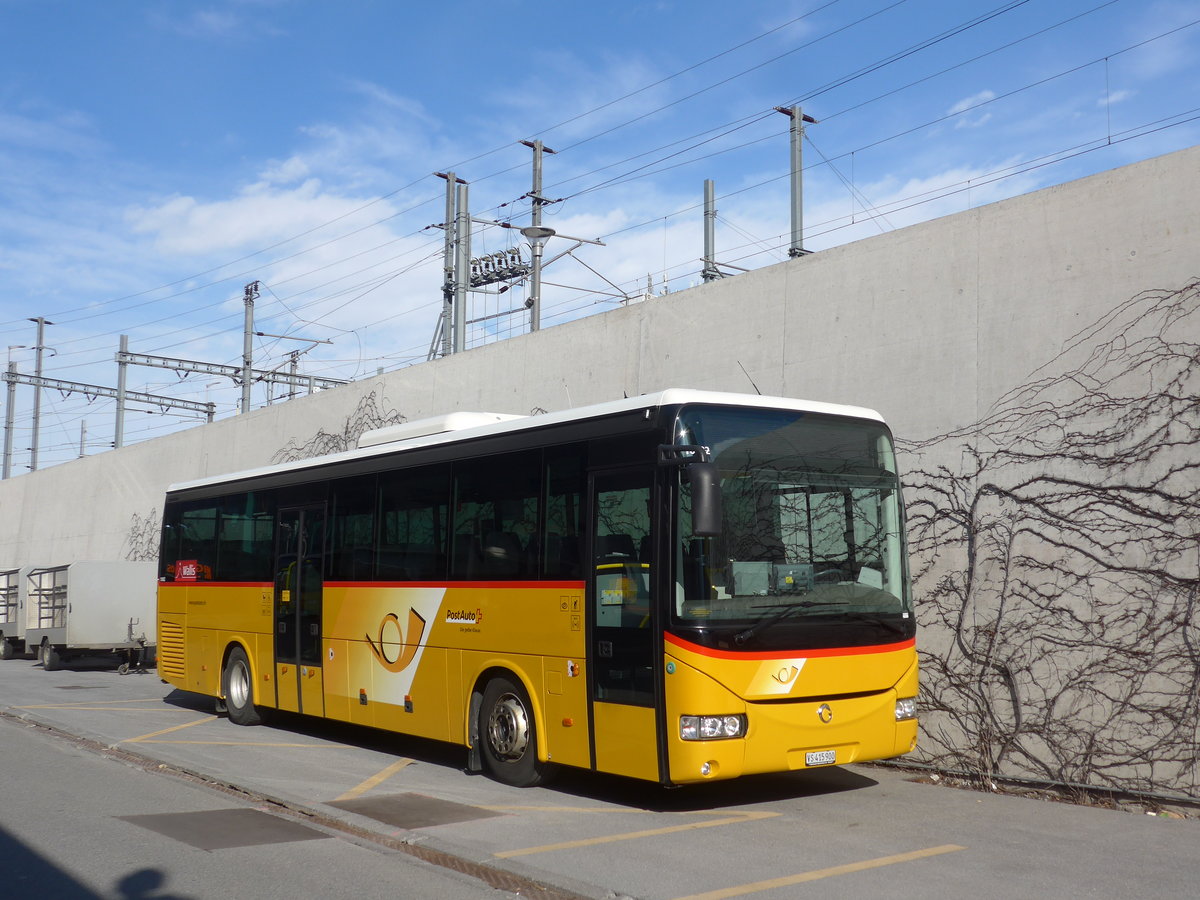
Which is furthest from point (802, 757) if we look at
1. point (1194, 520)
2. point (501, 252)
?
point (501, 252)

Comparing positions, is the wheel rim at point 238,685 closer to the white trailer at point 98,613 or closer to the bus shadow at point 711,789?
the bus shadow at point 711,789

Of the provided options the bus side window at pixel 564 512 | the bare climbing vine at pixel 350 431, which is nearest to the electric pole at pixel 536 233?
the bare climbing vine at pixel 350 431

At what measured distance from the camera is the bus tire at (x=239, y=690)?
14.3 metres

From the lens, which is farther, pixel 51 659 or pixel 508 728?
pixel 51 659

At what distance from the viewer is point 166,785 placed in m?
9.83

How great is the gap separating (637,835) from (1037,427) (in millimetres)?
4966

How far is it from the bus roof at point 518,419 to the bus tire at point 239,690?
2.22 metres

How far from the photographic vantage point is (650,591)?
8.34 meters

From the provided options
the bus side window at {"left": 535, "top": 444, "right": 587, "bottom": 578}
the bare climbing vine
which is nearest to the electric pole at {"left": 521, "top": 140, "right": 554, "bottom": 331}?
the bare climbing vine

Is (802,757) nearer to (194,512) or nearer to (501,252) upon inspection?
(194,512)

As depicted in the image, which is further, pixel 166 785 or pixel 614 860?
pixel 166 785

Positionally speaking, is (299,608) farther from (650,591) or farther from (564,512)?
(650,591)

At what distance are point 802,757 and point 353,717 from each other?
5477 mm

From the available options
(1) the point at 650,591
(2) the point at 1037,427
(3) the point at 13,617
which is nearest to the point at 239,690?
(1) the point at 650,591
